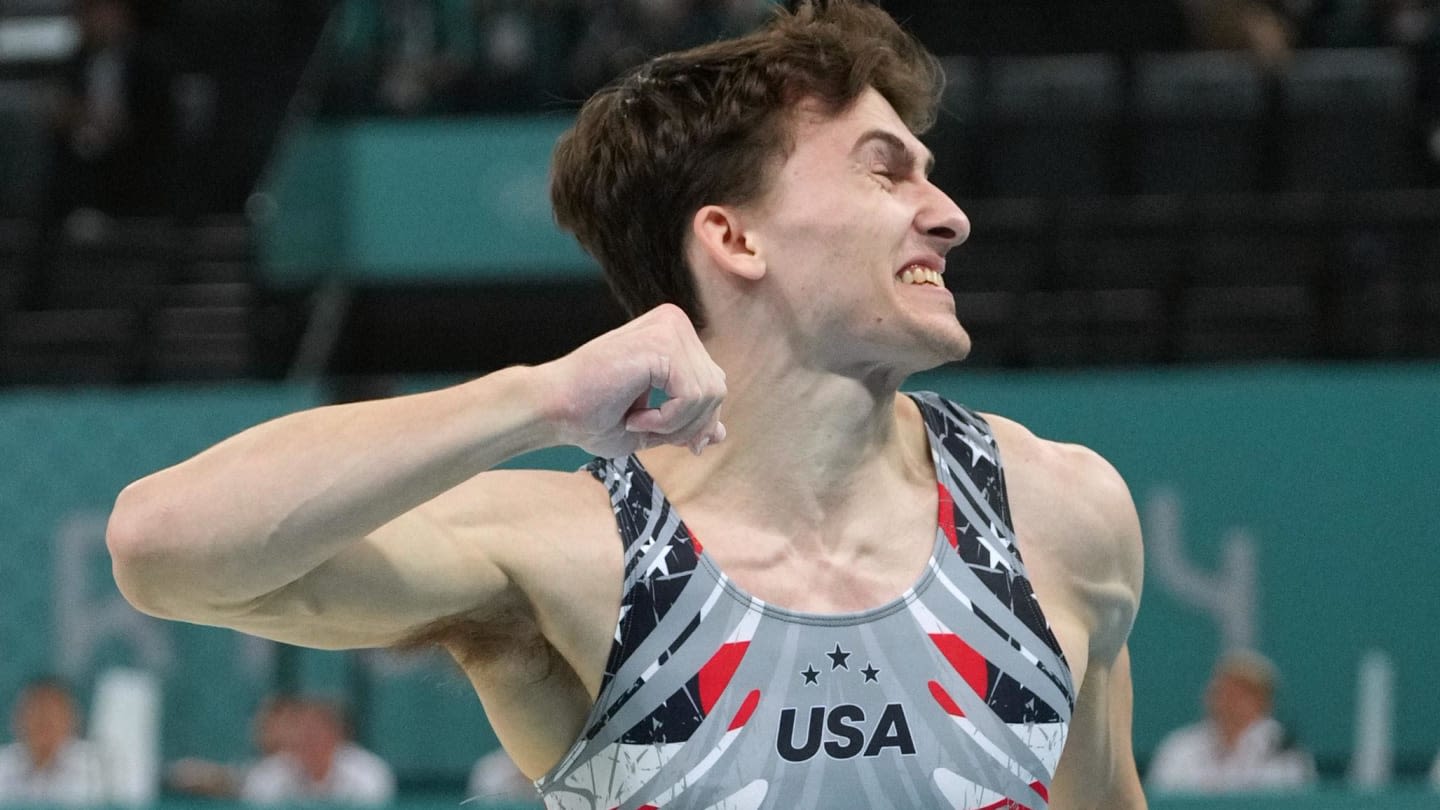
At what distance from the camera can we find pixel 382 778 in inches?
344

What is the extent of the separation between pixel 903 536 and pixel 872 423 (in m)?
0.17

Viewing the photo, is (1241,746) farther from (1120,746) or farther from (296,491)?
(296,491)

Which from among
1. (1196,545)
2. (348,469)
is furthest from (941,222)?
(1196,545)

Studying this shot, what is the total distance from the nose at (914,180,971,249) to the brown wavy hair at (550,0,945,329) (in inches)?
8.1

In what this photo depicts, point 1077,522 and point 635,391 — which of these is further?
point 1077,522

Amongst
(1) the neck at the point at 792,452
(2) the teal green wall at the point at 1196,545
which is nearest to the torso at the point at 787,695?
(1) the neck at the point at 792,452

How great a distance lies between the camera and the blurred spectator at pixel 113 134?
12.1 m

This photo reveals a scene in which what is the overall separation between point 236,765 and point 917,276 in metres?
7.09

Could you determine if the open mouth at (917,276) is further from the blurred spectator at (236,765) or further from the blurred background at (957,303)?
the blurred spectator at (236,765)

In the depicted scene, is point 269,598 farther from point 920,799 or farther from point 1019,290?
point 1019,290

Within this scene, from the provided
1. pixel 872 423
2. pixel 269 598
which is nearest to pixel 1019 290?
pixel 872 423

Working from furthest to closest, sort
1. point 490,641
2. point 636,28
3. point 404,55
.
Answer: point 636,28
point 404,55
point 490,641

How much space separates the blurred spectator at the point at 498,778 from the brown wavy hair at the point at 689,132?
18.5ft

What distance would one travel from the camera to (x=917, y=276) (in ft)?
9.44
